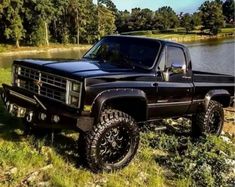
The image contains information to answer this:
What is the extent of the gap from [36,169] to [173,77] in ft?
9.64

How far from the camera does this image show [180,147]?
8109mm

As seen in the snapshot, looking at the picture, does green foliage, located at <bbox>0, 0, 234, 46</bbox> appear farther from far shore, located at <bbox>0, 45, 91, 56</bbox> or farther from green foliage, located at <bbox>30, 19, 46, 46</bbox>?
far shore, located at <bbox>0, 45, 91, 56</bbox>

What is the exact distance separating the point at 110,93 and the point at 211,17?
377 feet

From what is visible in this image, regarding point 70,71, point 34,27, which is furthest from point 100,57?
point 34,27

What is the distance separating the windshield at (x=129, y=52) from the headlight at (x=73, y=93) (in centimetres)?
153

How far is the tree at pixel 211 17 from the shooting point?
111375 mm

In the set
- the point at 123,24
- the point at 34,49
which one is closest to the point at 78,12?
the point at 34,49

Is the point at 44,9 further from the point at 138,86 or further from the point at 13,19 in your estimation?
the point at 138,86

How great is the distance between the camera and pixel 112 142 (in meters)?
6.47

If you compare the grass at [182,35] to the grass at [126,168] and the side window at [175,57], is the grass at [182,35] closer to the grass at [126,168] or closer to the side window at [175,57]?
the side window at [175,57]

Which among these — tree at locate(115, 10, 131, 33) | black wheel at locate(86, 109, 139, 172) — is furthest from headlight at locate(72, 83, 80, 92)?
tree at locate(115, 10, 131, 33)

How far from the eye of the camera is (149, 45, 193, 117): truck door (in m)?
7.26

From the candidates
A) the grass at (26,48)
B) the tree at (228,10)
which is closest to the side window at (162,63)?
the grass at (26,48)

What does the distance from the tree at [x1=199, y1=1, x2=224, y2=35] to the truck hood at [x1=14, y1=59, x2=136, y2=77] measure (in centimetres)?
10650
